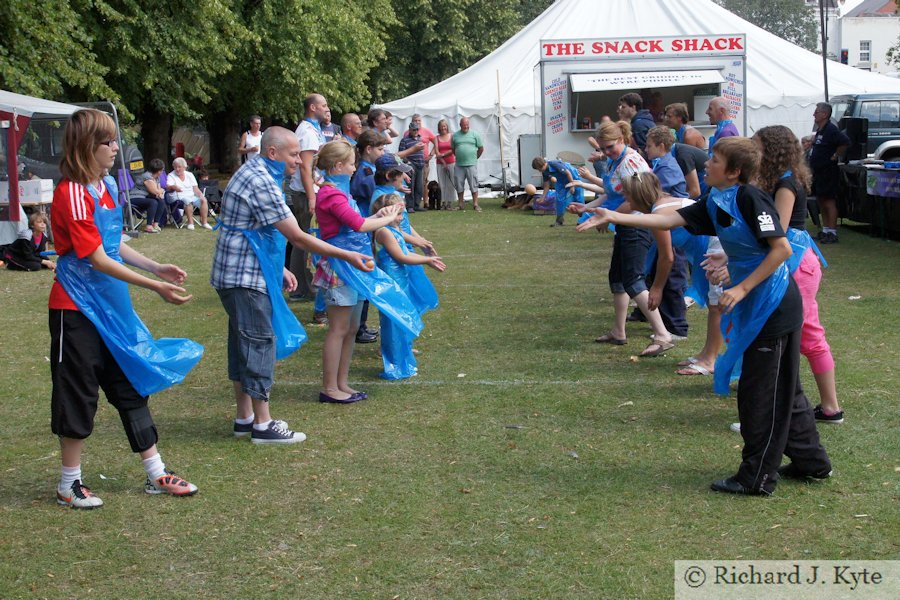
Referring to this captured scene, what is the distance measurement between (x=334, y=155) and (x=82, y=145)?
2175 millimetres

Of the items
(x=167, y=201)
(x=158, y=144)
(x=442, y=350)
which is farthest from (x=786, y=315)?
(x=158, y=144)

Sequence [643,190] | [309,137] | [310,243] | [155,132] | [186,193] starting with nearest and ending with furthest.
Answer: [310,243] → [643,190] → [309,137] → [186,193] → [155,132]

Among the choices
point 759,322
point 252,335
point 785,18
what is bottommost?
point 252,335

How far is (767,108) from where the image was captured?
2559cm

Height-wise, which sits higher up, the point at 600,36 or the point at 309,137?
the point at 600,36

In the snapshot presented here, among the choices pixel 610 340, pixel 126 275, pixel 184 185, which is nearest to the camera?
pixel 126 275

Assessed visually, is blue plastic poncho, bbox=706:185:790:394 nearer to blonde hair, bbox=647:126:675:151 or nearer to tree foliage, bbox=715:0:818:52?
blonde hair, bbox=647:126:675:151

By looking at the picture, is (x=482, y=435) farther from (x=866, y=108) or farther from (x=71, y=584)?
(x=866, y=108)

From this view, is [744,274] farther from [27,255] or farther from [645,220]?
[27,255]

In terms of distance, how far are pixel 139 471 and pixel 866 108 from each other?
1993cm

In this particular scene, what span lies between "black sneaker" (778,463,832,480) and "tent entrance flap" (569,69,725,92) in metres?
16.9

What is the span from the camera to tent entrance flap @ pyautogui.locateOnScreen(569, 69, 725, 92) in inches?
846

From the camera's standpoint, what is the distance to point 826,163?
15.6m

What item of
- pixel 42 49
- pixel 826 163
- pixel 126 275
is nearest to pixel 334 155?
pixel 126 275
